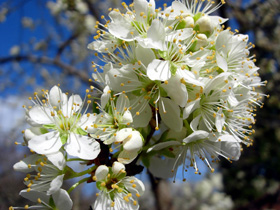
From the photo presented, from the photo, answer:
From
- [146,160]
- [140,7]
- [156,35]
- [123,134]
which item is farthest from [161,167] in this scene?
[140,7]

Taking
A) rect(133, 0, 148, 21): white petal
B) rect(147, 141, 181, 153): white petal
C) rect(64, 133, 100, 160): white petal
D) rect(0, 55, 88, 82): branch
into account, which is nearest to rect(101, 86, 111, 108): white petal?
rect(64, 133, 100, 160): white petal

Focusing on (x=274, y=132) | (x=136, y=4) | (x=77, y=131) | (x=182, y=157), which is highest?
(x=136, y=4)

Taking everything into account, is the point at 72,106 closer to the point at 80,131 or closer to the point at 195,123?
the point at 80,131

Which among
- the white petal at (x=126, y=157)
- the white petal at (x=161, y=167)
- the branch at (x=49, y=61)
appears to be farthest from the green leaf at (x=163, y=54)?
the branch at (x=49, y=61)

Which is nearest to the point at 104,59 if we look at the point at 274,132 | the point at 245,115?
the point at 245,115

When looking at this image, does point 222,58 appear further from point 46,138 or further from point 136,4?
point 46,138

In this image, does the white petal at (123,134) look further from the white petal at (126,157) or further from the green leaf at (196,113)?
the green leaf at (196,113)
